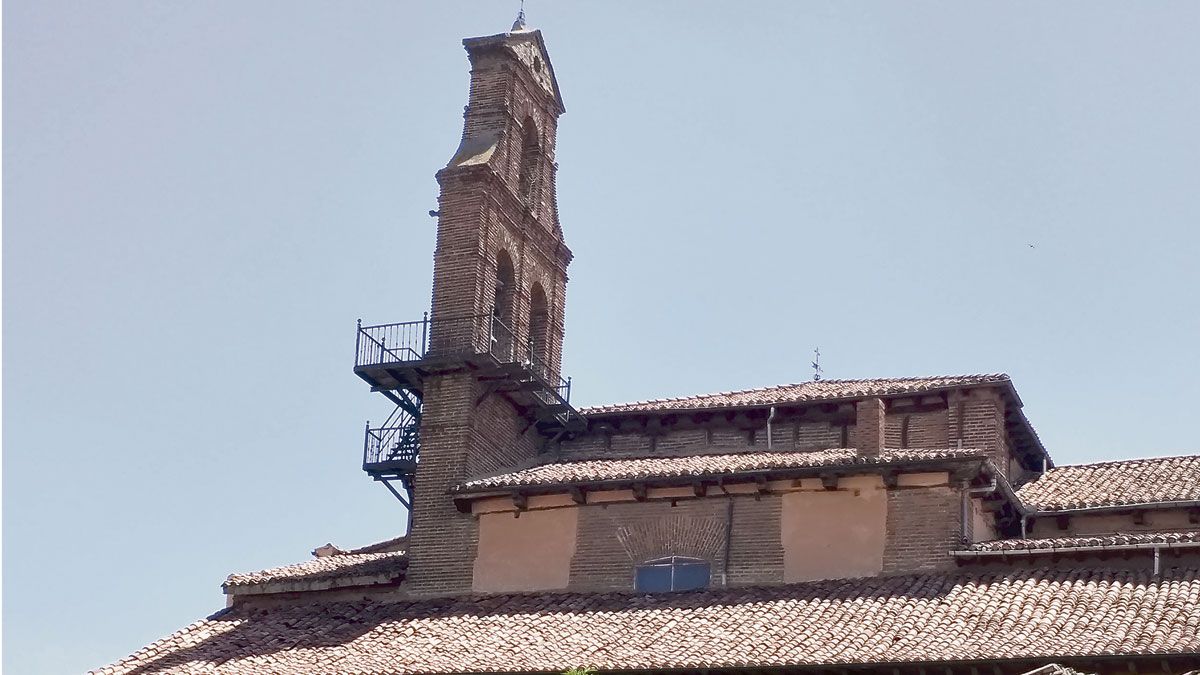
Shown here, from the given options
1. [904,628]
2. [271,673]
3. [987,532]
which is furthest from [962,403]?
[271,673]

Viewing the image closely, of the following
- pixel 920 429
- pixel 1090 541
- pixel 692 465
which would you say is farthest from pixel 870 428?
pixel 1090 541

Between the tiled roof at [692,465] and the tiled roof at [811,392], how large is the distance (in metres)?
0.87

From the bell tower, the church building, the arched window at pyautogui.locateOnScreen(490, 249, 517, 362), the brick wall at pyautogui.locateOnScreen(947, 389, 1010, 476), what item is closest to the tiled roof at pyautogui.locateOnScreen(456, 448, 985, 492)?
the church building

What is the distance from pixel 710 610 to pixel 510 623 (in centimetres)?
261

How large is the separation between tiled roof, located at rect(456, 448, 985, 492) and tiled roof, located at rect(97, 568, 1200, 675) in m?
1.55

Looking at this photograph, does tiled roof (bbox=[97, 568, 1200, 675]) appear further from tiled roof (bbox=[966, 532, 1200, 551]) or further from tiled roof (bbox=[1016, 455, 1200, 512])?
tiled roof (bbox=[1016, 455, 1200, 512])

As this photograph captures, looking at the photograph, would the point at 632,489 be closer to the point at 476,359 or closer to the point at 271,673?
the point at 476,359

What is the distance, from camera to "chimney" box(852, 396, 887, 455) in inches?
931

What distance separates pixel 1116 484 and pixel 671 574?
6.31 m

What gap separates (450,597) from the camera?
24938 mm

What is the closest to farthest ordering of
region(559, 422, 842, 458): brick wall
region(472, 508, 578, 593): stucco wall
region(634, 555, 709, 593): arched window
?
region(634, 555, 709, 593): arched window → region(472, 508, 578, 593): stucco wall → region(559, 422, 842, 458): brick wall

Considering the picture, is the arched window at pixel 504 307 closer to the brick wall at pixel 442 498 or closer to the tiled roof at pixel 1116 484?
the brick wall at pixel 442 498

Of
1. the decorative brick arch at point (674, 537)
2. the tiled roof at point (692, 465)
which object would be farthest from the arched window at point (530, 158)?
the decorative brick arch at point (674, 537)

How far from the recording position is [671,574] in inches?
949
